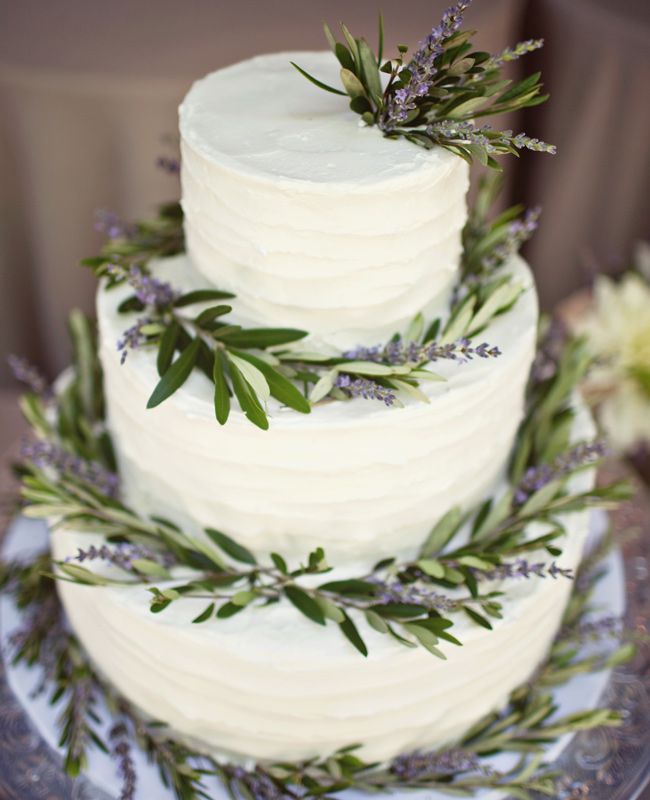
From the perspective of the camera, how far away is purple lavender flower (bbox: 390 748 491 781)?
4.66 feet

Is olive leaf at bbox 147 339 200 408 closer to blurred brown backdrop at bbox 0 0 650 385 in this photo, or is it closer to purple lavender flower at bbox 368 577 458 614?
purple lavender flower at bbox 368 577 458 614

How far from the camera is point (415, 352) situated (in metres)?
1.20

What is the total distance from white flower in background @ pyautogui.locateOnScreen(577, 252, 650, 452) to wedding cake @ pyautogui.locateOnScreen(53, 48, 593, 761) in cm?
86

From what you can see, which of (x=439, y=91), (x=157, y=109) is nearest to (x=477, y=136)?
(x=439, y=91)

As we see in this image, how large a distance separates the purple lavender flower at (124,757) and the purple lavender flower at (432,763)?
40 centimetres

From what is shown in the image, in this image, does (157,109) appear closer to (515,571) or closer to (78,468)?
(78,468)

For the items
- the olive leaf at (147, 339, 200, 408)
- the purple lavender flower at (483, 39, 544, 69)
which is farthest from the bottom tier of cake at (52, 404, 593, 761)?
the purple lavender flower at (483, 39, 544, 69)

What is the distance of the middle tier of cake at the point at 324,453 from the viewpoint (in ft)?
3.98

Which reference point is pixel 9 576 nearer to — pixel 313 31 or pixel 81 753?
pixel 81 753

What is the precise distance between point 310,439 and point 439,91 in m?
0.46

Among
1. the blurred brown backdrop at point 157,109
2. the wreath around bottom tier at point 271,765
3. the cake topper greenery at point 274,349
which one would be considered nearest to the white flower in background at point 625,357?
the blurred brown backdrop at point 157,109

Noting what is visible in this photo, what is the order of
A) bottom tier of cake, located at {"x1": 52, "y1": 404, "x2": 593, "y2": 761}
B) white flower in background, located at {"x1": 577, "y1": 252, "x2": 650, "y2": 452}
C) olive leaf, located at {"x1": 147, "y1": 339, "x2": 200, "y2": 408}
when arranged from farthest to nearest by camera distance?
white flower in background, located at {"x1": 577, "y1": 252, "x2": 650, "y2": 452} → bottom tier of cake, located at {"x1": 52, "y1": 404, "x2": 593, "y2": 761} → olive leaf, located at {"x1": 147, "y1": 339, "x2": 200, "y2": 408}

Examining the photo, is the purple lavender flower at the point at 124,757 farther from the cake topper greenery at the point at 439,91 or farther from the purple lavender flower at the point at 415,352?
the cake topper greenery at the point at 439,91

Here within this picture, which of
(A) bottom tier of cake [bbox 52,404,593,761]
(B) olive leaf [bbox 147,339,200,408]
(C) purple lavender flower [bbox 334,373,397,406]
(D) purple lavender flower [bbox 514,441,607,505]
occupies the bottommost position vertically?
(A) bottom tier of cake [bbox 52,404,593,761]
